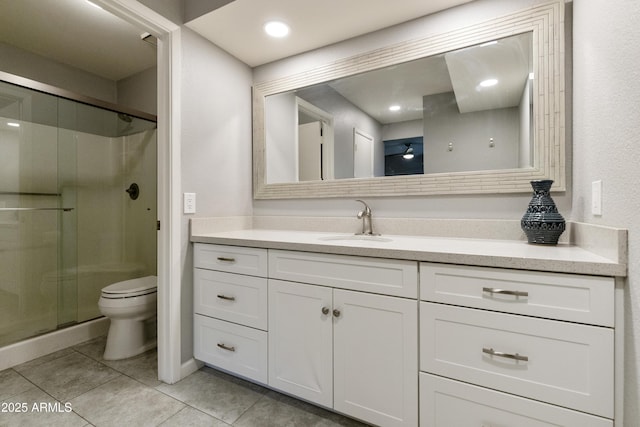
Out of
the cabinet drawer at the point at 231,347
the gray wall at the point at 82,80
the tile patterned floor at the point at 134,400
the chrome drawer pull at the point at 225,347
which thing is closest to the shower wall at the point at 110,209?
the gray wall at the point at 82,80

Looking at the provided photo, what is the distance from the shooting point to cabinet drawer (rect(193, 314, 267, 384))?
4.89 ft

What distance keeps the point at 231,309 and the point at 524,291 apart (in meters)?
1.34

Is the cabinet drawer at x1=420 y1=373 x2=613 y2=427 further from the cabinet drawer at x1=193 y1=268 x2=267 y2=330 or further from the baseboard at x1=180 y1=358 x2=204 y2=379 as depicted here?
the baseboard at x1=180 y1=358 x2=204 y2=379

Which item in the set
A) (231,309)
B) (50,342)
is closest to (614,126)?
(231,309)

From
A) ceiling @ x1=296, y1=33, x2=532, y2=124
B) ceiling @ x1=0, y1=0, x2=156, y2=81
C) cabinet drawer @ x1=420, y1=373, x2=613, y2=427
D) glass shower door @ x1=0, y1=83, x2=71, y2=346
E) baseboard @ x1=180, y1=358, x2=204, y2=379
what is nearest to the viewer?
cabinet drawer @ x1=420, y1=373, x2=613, y2=427

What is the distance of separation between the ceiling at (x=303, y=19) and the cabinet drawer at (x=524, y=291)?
141cm

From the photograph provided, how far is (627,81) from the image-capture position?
0.81m

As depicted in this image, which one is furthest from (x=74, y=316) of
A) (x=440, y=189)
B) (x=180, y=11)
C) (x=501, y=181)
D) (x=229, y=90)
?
(x=501, y=181)

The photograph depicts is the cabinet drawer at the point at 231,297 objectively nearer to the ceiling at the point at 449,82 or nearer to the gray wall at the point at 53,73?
the ceiling at the point at 449,82

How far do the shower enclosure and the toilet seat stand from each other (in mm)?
574

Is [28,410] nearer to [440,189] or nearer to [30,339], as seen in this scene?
[30,339]

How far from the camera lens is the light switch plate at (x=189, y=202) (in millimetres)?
1712

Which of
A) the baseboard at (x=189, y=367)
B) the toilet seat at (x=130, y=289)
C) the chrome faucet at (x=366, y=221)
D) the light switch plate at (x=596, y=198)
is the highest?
the light switch plate at (x=596, y=198)

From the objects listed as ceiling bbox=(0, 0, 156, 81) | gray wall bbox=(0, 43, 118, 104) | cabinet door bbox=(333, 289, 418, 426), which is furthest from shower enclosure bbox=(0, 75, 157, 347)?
cabinet door bbox=(333, 289, 418, 426)
